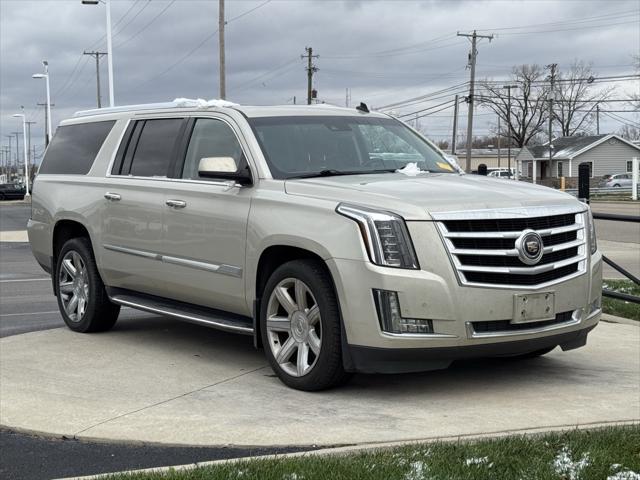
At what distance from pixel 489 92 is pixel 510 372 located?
9660 centimetres

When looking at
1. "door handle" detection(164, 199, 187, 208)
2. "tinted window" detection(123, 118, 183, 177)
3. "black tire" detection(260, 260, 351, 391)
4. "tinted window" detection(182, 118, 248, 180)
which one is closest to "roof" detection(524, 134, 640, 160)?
"tinted window" detection(123, 118, 183, 177)

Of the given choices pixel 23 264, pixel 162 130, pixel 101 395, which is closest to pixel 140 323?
pixel 162 130

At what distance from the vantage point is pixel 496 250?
5.55m

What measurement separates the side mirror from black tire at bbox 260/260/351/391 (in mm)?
750

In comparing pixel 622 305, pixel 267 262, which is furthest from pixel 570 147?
pixel 267 262

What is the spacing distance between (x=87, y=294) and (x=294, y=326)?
292 cm

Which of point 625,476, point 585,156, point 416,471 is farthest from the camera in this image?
point 585,156

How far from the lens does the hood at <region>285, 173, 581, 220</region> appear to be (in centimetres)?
556

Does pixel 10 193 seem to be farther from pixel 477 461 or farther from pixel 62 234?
pixel 477 461

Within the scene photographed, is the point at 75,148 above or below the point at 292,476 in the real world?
above

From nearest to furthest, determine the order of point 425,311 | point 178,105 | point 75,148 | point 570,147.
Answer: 1. point 425,311
2. point 178,105
3. point 75,148
4. point 570,147

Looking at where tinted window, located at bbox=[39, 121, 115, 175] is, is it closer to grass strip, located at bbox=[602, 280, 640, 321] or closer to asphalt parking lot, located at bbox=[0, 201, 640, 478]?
asphalt parking lot, located at bbox=[0, 201, 640, 478]

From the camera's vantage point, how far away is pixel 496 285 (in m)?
5.52

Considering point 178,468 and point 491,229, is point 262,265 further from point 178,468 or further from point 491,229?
point 178,468
